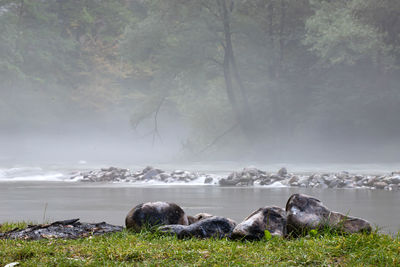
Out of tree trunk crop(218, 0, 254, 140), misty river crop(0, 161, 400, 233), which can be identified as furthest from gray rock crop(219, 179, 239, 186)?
tree trunk crop(218, 0, 254, 140)

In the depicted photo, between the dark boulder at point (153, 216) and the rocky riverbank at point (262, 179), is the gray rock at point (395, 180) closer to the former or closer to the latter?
the rocky riverbank at point (262, 179)

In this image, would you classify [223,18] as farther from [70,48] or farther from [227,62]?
[70,48]

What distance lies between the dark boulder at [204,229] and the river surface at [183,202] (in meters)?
1.73

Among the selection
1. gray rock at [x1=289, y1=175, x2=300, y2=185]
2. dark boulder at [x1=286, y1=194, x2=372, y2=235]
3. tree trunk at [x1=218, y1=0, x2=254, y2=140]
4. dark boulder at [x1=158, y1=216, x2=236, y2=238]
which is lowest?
dark boulder at [x1=158, y1=216, x2=236, y2=238]

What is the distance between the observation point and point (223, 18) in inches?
981

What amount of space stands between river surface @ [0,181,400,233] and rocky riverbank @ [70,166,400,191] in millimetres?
834

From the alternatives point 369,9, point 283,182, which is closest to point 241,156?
point 369,9

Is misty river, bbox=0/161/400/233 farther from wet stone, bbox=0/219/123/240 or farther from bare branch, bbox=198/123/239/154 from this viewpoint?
bare branch, bbox=198/123/239/154

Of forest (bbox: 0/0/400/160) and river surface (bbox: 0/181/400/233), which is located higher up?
forest (bbox: 0/0/400/160)

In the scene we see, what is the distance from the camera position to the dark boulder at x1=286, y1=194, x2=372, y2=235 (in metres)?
4.23

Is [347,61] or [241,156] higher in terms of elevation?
[347,61]

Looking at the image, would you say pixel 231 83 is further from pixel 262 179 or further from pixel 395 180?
pixel 395 180

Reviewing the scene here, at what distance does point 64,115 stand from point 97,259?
42.4m

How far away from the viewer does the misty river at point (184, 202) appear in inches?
262
